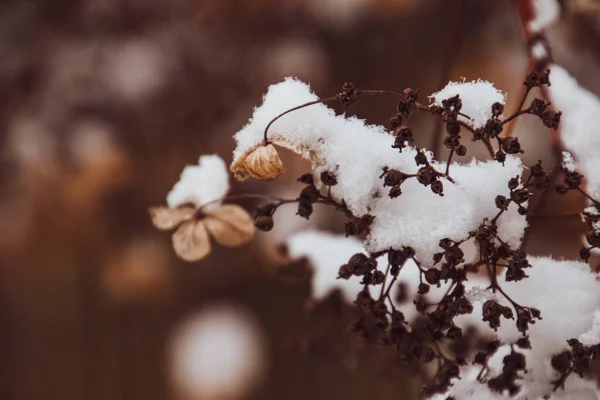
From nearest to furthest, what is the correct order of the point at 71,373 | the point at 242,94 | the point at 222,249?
the point at 242,94 → the point at 222,249 → the point at 71,373

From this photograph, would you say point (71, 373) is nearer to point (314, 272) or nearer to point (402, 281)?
point (314, 272)

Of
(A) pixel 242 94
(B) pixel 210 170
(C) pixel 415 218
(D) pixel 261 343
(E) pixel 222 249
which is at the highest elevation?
(A) pixel 242 94

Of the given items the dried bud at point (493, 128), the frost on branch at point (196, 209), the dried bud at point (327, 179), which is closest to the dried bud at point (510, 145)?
the dried bud at point (493, 128)

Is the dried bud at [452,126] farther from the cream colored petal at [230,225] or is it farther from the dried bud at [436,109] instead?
the cream colored petal at [230,225]

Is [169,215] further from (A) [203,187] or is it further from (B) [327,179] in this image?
(B) [327,179]

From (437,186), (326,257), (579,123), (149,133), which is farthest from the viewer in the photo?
(149,133)

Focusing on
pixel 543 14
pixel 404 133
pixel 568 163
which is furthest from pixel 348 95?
pixel 543 14

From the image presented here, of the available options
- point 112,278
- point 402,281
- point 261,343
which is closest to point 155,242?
point 112,278
